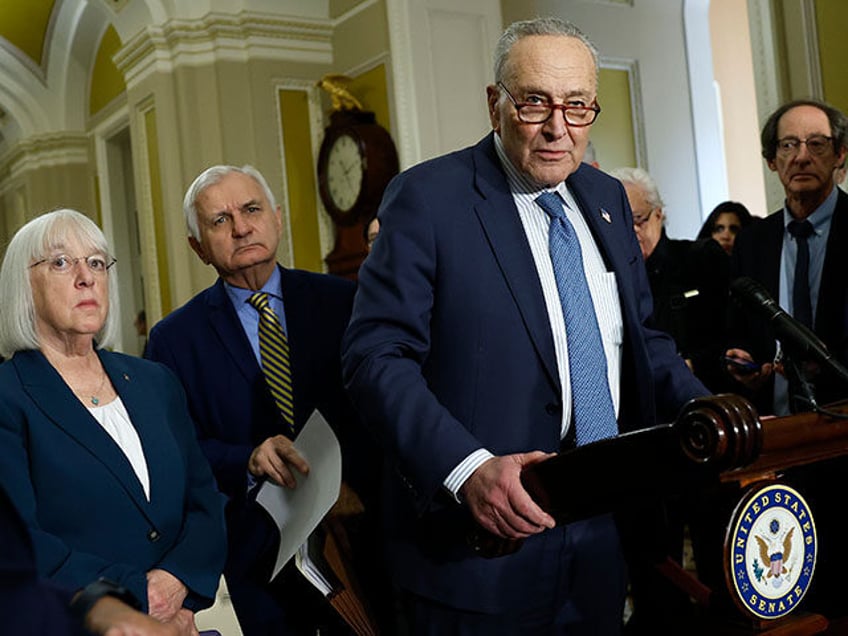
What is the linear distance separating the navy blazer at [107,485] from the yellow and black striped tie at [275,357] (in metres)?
0.24

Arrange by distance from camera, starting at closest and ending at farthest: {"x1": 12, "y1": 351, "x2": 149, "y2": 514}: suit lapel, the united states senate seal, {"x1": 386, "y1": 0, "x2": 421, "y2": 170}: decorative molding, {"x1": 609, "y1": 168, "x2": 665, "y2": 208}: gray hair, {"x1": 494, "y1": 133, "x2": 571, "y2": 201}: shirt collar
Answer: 1. the united states senate seal
2. {"x1": 494, "y1": 133, "x2": 571, "y2": 201}: shirt collar
3. {"x1": 12, "y1": 351, "x2": 149, "y2": 514}: suit lapel
4. {"x1": 609, "y1": 168, "x2": 665, "y2": 208}: gray hair
5. {"x1": 386, "y1": 0, "x2": 421, "y2": 170}: decorative molding

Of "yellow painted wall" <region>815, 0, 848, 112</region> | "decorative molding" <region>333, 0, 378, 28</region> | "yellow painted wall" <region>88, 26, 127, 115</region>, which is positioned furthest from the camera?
"yellow painted wall" <region>88, 26, 127, 115</region>

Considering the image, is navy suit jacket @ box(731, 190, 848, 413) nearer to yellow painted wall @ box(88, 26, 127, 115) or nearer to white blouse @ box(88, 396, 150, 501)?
white blouse @ box(88, 396, 150, 501)

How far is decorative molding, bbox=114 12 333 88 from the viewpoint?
7.35 m

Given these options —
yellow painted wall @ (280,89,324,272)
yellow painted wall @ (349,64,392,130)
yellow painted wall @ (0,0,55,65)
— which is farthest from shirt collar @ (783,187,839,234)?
yellow painted wall @ (0,0,55,65)

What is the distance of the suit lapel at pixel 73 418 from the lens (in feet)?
6.62

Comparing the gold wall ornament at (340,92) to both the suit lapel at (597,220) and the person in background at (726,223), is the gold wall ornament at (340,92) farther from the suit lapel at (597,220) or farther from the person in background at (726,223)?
the suit lapel at (597,220)

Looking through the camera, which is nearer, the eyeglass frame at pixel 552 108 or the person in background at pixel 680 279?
the eyeglass frame at pixel 552 108

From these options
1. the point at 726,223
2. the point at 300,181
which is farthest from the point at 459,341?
the point at 300,181

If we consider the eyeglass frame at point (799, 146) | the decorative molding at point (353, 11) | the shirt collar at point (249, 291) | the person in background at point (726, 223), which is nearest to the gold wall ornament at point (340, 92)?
the decorative molding at point (353, 11)

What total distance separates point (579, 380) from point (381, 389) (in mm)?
346

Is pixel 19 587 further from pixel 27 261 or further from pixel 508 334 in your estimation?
pixel 27 261

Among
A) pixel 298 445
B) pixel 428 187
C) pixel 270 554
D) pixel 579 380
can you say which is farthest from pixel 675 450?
pixel 270 554

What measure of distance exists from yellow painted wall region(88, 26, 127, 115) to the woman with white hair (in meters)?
8.41
